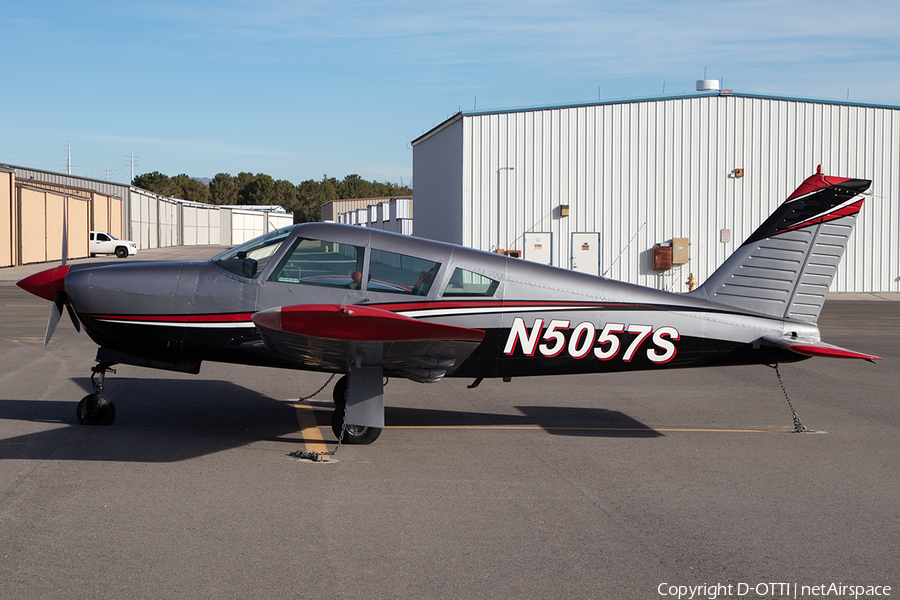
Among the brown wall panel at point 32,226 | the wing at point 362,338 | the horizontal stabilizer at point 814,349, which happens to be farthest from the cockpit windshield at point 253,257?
the brown wall panel at point 32,226

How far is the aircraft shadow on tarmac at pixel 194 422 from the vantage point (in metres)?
6.79

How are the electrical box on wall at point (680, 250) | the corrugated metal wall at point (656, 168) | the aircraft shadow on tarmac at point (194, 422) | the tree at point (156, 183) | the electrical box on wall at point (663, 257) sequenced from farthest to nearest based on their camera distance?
the tree at point (156, 183) < the corrugated metal wall at point (656, 168) < the electrical box on wall at point (663, 257) < the electrical box on wall at point (680, 250) < the aircraft shadow on tarmac at point (194, 422)

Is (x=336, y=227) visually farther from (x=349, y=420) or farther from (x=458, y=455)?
(x=458, y=455)

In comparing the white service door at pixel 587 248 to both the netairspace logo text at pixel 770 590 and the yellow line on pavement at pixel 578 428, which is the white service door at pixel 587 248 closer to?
the yellow line on pavement at pixel 578 428

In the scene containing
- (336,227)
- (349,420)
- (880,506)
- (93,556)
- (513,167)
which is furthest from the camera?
(513,167)

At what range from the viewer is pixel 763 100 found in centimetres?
2966

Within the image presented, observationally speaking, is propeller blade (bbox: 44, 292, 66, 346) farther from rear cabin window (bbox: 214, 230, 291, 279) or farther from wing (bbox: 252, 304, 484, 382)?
wing (bbox: 252, 304, 484, 382)

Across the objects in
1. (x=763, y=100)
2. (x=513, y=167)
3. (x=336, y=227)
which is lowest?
(x=336, y=227)

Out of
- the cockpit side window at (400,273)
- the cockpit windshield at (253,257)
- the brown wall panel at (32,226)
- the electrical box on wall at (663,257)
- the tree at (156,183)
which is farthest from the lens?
the tree at (156,183)

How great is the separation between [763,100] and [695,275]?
7.34 m

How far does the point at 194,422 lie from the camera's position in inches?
314

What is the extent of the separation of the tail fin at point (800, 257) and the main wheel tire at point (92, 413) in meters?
6.26

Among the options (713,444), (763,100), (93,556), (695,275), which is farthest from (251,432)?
(763,100)

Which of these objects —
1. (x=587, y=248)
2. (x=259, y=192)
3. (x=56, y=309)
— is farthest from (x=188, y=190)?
(x=56, y=309)
